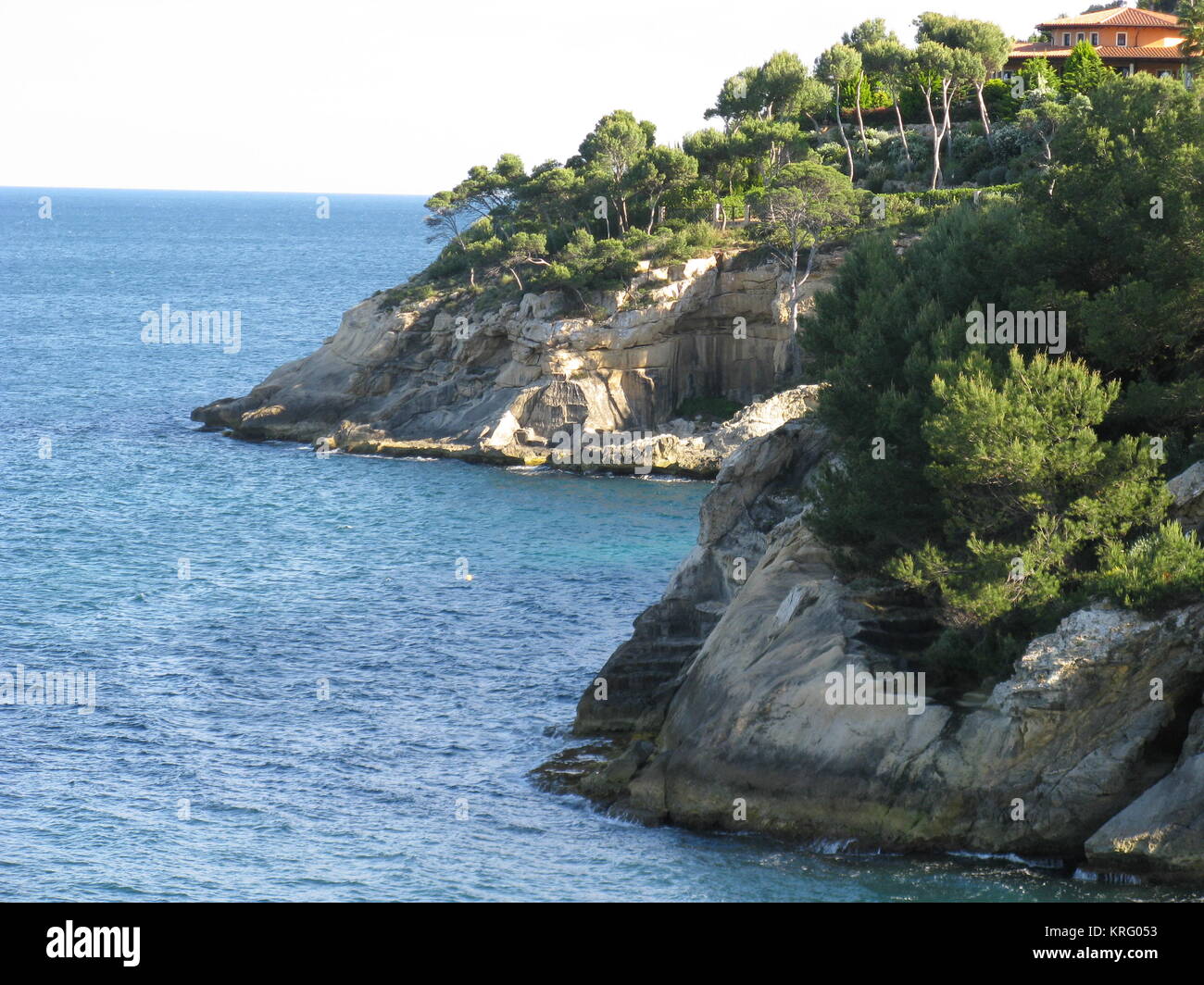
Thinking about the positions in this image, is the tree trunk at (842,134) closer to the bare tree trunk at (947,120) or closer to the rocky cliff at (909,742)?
the bare tree trunk at (947,120)

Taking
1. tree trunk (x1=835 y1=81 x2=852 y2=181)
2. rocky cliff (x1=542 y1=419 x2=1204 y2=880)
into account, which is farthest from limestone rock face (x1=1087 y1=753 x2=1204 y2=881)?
tree trunk (x1=835 y1=81 x2=852 y2=181)

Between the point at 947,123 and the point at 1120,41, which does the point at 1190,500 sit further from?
the point at 1120,41

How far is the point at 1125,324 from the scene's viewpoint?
35000 mm

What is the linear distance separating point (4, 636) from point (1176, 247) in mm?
40039

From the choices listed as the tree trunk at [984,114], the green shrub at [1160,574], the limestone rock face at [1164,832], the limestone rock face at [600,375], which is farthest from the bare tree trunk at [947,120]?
the limestone rock face at [1164,832]

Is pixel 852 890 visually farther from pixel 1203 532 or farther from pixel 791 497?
pixel 791 497

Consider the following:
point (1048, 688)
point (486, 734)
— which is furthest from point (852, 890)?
point (486, 734)

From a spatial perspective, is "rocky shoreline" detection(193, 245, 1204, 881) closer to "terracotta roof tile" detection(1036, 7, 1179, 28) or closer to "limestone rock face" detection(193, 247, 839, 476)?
Answer: "limestone rock face" detection(193, 247, 839, 476)

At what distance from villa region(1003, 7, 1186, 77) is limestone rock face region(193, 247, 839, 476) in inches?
1195

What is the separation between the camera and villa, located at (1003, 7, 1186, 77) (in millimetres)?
93500

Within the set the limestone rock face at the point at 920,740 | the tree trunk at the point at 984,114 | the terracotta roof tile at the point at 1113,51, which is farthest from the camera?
the terracotta roof tile at the point at 1113,51

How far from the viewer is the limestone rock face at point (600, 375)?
79438 millimetres

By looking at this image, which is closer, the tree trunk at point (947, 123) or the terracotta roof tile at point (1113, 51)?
the tree trunk at point (947, 123)

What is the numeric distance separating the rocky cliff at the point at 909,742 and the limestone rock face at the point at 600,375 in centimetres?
3875
